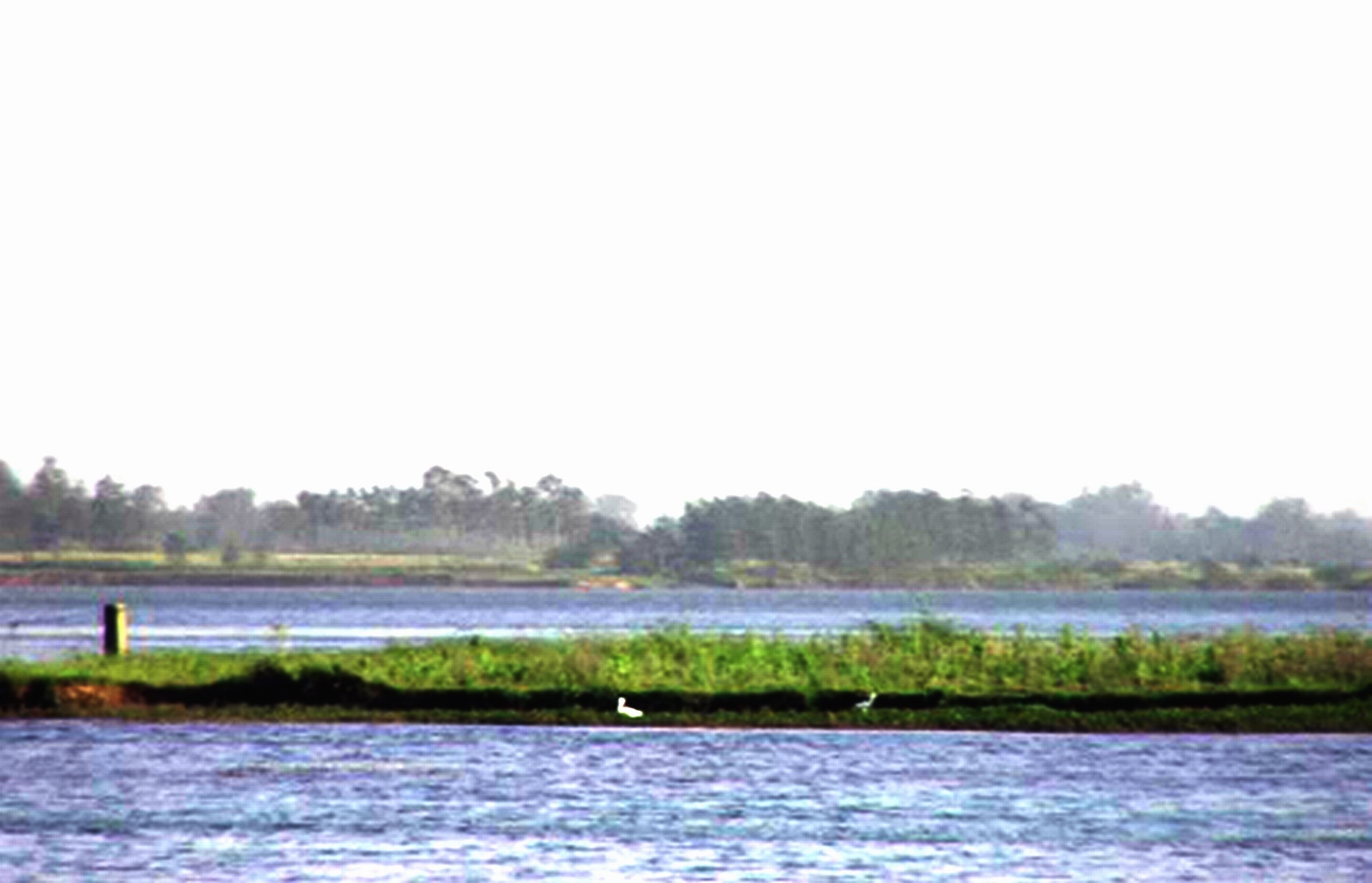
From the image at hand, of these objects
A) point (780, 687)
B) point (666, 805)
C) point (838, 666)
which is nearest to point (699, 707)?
point (780, 687)

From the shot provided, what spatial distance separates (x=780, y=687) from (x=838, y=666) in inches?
131

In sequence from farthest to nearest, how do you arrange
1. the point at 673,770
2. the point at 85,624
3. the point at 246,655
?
the point at 85,624
the point at 246,655
the point at 673,770

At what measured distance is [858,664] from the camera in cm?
5391

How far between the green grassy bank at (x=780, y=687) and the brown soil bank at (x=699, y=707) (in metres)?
0.03

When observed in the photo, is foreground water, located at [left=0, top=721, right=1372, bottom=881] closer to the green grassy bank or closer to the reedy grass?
the green grassy bank

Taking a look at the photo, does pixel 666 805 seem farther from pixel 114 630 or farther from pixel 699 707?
pixel 114 630

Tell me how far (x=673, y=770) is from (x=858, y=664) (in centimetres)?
1241

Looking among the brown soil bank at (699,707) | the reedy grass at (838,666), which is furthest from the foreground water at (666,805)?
the reedy grass at (838,666)

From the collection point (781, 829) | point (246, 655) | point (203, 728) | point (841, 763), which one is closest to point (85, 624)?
point (246, 655)

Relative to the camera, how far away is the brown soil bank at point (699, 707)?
160 feet

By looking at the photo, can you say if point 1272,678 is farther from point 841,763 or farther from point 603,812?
point 603,812

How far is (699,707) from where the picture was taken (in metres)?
50.7

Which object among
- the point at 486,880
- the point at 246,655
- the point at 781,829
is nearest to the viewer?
the point at 486,880

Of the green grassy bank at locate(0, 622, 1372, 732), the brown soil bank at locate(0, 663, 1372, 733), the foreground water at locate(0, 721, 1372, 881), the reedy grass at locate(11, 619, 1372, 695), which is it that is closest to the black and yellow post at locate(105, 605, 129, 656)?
the reedy grass at locate(11, 619, 1372, 695)
